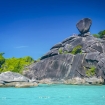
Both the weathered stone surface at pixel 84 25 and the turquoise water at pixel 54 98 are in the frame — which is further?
the weathered stone surface at pixel 84 25

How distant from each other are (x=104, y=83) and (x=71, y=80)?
1006 cm

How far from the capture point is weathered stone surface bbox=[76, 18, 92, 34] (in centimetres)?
7922

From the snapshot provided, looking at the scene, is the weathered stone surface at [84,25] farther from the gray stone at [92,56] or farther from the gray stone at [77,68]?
the gray stone at [92,56]

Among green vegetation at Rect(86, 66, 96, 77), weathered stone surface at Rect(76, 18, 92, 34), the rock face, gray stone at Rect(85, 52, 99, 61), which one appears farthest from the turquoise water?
weathered stone surface at Rect(76, 18, 92, 34)

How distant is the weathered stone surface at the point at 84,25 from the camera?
79225mm

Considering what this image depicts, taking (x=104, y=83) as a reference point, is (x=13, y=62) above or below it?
above

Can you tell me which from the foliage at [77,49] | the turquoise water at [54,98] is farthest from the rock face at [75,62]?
the turquoise water at [54,98]

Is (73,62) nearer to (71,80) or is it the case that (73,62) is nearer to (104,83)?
(71,80)

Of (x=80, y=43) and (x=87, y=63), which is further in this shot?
(x=80, y=43)

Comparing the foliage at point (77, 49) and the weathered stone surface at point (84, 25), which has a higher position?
the weathered stone surface at point (84, 25)

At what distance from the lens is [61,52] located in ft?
255

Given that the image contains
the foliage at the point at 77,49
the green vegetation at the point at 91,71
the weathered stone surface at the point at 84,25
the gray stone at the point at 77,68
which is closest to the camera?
the green vegetation at the point at 91,71

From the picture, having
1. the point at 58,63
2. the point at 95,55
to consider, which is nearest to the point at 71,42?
the point at 58,63

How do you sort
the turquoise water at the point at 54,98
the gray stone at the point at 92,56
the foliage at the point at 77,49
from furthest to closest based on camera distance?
the foliage at the point at 77,49 < the gray stone at the point at 92,56 < the turquoise water at the point at 54,98
